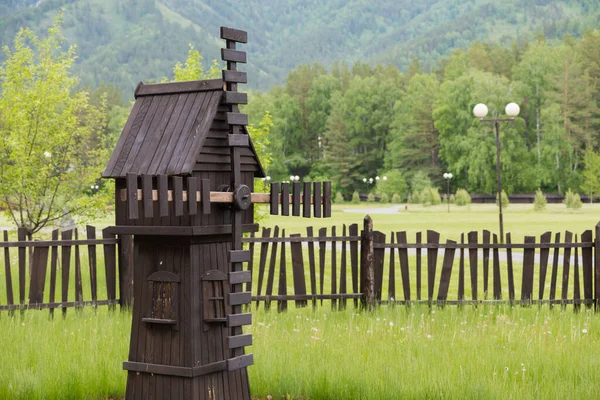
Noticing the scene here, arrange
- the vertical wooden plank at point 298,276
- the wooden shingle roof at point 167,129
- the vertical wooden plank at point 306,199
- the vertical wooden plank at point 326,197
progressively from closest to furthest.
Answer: the wooden shingle roof at point 167,129 → the vertical wooden plank at point 306,199 → the vertical wooden plank at point 326,197 → the vertical wooden plank at point 298,276

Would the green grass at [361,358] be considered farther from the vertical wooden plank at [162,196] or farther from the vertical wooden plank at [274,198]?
the vertical wooden plank at [162,196]

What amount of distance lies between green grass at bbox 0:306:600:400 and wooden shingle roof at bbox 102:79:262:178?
87.5 inches

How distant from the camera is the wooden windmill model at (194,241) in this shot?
18.4 ft

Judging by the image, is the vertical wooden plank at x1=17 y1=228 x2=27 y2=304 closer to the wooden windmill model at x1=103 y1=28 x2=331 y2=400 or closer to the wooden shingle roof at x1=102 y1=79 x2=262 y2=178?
the wooden windmill model at x1=103 y1=28 x2=331 y2=400

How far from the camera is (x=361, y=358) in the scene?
23.6ft

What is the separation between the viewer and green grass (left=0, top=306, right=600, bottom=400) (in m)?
6.49

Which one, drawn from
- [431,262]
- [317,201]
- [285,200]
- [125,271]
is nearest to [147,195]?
[285,200]

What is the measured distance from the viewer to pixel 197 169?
5613mm

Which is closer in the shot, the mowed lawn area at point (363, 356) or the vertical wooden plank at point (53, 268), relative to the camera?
the mowed lawn area at point (363, 356)

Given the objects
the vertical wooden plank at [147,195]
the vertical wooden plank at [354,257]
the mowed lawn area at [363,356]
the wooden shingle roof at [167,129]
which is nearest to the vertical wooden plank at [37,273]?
the mowed lawn area at [363,356]

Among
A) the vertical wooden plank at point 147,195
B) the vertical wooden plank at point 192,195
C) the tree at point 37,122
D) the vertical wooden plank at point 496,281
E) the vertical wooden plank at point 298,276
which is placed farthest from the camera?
the tree at point 37,122

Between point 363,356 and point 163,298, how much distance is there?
2.44 meters

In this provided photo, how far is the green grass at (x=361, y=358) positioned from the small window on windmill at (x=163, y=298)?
148cm

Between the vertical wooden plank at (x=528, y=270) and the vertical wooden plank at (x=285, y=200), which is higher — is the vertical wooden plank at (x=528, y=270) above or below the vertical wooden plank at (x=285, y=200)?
below
